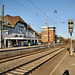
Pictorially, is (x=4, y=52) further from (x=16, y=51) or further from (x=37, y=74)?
(x=37, y=74)

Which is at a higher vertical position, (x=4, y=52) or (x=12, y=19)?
(x=12, y=19)

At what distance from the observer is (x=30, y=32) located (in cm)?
6406

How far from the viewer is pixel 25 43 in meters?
45.2

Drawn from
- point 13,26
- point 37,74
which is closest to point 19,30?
point 13,26

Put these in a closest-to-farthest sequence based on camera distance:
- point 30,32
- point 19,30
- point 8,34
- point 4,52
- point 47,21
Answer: point 4,52 < point 47,21 < point 8,34 < point 19,30 < point 30,32

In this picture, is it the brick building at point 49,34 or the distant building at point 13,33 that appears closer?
the distant building at point 13,33

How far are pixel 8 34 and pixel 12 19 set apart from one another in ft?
46.1

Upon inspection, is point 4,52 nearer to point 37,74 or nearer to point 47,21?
point 37,74

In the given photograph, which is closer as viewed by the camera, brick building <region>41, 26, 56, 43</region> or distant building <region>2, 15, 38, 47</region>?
distant building <region>2, 15, 38, 47</region>

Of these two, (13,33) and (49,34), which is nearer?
(13,33)

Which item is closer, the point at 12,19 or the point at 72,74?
the point at 72,74

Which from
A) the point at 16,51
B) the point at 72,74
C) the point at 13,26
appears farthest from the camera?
the point at 13,26

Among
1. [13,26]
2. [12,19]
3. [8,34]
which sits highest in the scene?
[12,19]

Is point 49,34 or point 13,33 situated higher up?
point 49,34
